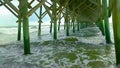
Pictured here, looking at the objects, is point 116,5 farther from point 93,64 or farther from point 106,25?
point 106,25

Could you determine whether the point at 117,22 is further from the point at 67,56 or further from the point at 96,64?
the point at 67,56

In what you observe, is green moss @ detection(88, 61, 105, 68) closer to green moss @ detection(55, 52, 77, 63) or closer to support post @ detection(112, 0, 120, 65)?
support post @ detection(112, 0, 120, 65)

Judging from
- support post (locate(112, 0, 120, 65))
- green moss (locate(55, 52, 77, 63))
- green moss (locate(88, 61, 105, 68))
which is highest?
support post (locate(112, 0, 120, 65))

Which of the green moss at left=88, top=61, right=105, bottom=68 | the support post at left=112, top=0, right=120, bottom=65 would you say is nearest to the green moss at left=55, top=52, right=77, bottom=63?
the green moss at left=88, top=61, right=105, bottom=68

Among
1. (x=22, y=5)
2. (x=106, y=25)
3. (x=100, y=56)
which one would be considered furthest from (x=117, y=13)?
(x=106, y=25)

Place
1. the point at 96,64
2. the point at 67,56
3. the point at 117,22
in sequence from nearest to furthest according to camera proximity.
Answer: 1. the point at 117,22
2. the point at 96,64
3. the point at 67,56

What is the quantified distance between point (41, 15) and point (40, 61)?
9.60 metres

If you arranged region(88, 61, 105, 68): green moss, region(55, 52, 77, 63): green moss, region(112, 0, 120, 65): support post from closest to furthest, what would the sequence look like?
1. region(112, 0, 120, 65): support post
2. region(88, 61, 105, 68): green moss
3. region(55, 52, 77, 63): green moss

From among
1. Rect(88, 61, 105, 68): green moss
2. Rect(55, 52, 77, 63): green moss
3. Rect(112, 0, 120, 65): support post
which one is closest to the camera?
Rect(112, 0, 120, 65): support post

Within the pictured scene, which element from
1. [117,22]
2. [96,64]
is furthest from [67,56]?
[117,22]

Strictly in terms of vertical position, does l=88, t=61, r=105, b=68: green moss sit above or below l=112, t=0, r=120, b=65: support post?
below

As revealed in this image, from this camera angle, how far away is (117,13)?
5.86 m

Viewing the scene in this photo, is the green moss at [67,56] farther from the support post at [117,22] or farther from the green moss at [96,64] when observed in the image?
the support post at [117,22]

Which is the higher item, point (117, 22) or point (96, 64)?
point (117, 22)
